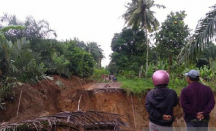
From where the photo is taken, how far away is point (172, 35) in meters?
13.2

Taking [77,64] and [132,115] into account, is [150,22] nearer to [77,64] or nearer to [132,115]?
[77,64]

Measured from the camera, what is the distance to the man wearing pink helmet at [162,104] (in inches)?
103

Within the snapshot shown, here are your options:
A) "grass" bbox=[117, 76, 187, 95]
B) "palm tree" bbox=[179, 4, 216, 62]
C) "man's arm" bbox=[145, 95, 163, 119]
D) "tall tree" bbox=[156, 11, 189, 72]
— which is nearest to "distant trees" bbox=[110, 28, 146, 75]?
"tall tree" bbox=[156, 11, 189, 72]

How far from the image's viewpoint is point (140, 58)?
1981 cm

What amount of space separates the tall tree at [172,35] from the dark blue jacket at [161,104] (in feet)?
35.8

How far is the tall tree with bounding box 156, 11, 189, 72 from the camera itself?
43.5ft

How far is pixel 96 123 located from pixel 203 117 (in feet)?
5.56

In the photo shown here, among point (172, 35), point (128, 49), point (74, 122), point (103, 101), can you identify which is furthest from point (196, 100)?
point (128, 49)

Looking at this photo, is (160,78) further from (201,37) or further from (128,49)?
(128,49)

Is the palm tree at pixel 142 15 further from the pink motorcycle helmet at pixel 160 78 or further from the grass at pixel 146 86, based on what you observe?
the pink motorcycle helmet at pixel 160 78

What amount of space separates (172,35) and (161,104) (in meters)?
Result: 11.3

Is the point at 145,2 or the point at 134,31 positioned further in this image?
the point at 134,31

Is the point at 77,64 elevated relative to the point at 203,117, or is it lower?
elevated

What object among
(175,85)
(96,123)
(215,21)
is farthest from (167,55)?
(96,123)
